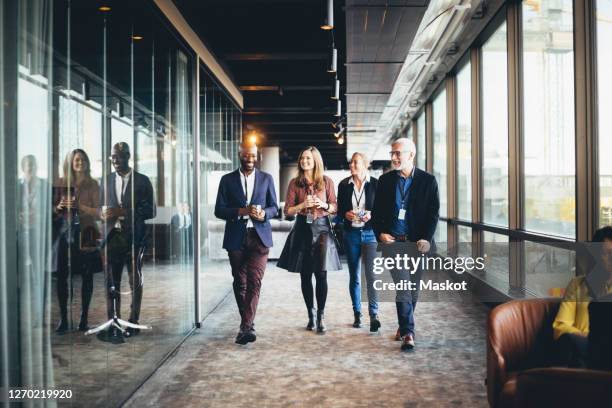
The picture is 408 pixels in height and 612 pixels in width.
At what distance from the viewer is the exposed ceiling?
583 cm

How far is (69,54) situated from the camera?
253cm

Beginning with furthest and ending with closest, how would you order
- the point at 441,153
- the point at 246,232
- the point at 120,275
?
the point at 441,153, the point at 246,232, the point at 120,275

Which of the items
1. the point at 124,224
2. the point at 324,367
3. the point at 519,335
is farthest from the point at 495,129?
the point at 124,224

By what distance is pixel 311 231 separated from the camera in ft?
16.2

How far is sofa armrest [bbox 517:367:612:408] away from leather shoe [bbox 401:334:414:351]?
120 inches

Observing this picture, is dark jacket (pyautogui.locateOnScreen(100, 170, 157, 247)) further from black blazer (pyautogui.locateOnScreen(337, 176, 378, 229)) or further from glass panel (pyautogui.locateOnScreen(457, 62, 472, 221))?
glass panel (pyautogui.locateOnScreen(457, 62, 472, 221))

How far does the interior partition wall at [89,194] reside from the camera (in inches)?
82.7

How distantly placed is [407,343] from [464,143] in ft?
16.1

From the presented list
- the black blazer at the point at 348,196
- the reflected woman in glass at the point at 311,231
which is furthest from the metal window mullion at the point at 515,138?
the reflected woman in glass at the point at 311,231

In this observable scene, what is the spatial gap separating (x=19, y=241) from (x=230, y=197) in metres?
2.79

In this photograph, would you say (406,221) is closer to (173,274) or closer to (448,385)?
(448,385)

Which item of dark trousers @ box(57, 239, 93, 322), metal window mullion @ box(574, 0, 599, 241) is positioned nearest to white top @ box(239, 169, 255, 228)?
dark trousers @ box(57, 239, 93, 322)

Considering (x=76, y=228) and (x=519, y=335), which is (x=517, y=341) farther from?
(x=76, y=228)

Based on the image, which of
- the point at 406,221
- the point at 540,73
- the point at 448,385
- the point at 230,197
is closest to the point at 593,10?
the point at 540,73
